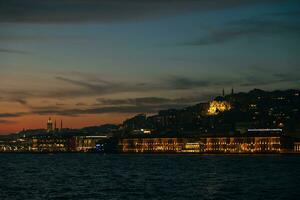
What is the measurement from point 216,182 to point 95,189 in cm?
1411

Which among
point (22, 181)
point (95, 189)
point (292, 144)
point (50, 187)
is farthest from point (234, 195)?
point (292, 144)

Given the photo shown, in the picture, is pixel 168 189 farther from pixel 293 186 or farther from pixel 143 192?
pixel 293 186

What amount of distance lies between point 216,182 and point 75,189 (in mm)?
15604

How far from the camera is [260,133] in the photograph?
192 meters

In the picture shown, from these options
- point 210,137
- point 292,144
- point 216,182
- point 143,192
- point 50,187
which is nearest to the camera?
point 143,192

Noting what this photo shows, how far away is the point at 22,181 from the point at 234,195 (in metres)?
27.4

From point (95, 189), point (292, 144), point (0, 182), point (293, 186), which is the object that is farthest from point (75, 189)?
point (292, 144)

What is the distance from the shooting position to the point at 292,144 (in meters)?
181

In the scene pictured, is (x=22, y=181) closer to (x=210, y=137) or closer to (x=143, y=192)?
(x=143, y=192)

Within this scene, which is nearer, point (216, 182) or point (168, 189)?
point (168, 189)

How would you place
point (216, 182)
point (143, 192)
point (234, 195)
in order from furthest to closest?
point (216, 182)
point (143, 192)
point (234, 195)

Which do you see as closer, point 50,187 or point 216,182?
point 50,187

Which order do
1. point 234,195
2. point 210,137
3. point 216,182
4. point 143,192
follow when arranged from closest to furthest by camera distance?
point 234,195 → point 143,192 → point 216,182 → point 210,137

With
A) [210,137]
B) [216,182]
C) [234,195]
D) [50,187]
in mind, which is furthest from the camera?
[210,137]
